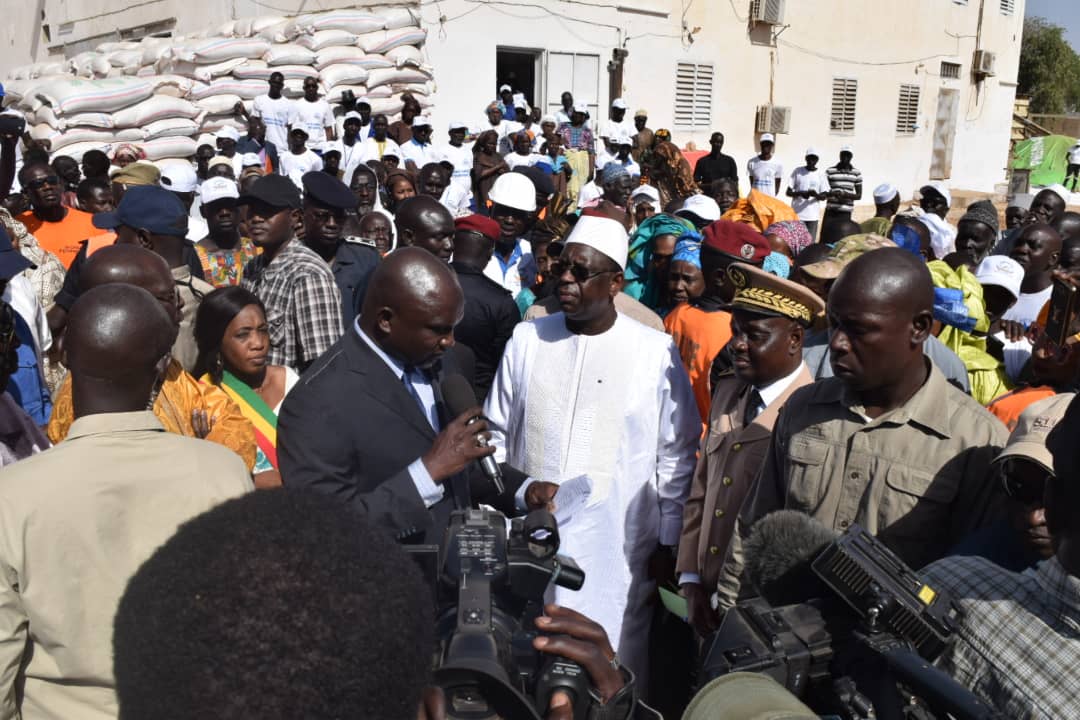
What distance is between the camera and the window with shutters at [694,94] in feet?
57.5

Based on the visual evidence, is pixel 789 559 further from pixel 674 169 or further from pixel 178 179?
pixel 674 169

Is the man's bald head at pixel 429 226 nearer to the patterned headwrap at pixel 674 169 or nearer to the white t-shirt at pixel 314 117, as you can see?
the patterned headwrap at pixel 674 169

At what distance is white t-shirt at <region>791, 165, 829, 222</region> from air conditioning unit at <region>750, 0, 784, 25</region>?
640 centimetres

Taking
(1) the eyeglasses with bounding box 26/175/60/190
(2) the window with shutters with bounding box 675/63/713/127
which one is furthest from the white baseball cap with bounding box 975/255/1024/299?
(2) the window with shutters with bounding box 675/63/713/127

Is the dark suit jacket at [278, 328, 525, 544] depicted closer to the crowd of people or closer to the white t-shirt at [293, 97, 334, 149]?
the crowd of people

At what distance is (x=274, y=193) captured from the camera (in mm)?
4422

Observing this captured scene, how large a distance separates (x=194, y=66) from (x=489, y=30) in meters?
4.55

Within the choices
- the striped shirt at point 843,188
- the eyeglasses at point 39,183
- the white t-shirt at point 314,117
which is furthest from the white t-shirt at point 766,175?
the eyeglasses at point 39,183

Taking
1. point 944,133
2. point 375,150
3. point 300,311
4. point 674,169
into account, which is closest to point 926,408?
point 300,311

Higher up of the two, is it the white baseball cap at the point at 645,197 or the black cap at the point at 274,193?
the black cap at the point at 274,193

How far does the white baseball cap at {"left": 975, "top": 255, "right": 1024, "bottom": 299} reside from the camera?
4559mm

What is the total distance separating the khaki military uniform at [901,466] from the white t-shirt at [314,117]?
10.8 metres

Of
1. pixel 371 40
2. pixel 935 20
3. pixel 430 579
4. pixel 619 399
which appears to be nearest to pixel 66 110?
pixel 371 40

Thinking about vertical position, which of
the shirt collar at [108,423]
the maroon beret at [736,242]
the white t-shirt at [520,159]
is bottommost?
the shirt collar at [108,423]
